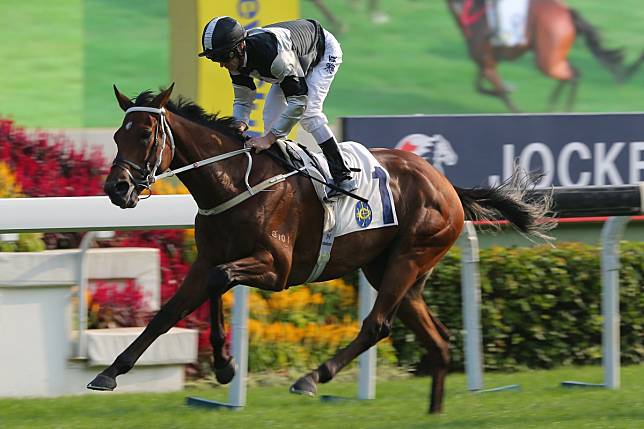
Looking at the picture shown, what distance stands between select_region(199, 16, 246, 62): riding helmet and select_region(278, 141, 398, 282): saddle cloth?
1.98 feet

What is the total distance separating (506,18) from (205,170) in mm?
12408

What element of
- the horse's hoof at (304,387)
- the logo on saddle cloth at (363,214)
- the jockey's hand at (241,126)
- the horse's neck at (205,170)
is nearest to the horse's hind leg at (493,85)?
the logo on saddle cloth at (363,214)

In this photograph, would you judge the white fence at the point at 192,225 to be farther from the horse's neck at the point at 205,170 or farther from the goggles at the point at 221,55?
the goggles at the point at 221,55

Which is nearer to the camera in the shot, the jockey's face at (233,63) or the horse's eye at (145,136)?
the horse's eye at (145,136)

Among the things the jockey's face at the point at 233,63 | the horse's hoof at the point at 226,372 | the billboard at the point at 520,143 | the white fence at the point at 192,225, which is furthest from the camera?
the billboard at the point at 520,143

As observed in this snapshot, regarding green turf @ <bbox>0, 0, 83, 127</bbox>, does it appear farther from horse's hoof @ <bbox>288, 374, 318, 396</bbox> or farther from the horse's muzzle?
the horse's muzzle

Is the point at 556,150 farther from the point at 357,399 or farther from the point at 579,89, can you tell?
the point at 579,89

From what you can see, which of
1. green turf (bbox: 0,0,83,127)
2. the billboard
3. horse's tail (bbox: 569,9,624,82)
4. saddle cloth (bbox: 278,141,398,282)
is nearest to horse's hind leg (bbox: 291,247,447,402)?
saddle cloth (bbox: 278,141,398,282)

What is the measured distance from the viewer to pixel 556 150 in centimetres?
895

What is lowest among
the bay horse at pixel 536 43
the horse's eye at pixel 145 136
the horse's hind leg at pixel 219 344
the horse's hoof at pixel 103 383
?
the horse's hoof at pixel 103 383

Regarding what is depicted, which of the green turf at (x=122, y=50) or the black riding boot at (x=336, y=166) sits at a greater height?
the green turf at (x=122, y=50)

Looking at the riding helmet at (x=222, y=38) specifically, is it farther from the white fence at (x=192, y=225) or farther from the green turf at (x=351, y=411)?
the green turf at (x=351, y=411)

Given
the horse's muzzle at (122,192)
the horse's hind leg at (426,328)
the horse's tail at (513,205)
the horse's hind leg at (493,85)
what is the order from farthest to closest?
the horse's hind leg at (493,85) < the horse's tail at (513,205) < the horse's hind leg at (426,328) < the horse's muzzle at (122,192)

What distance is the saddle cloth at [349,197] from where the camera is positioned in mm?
5648
